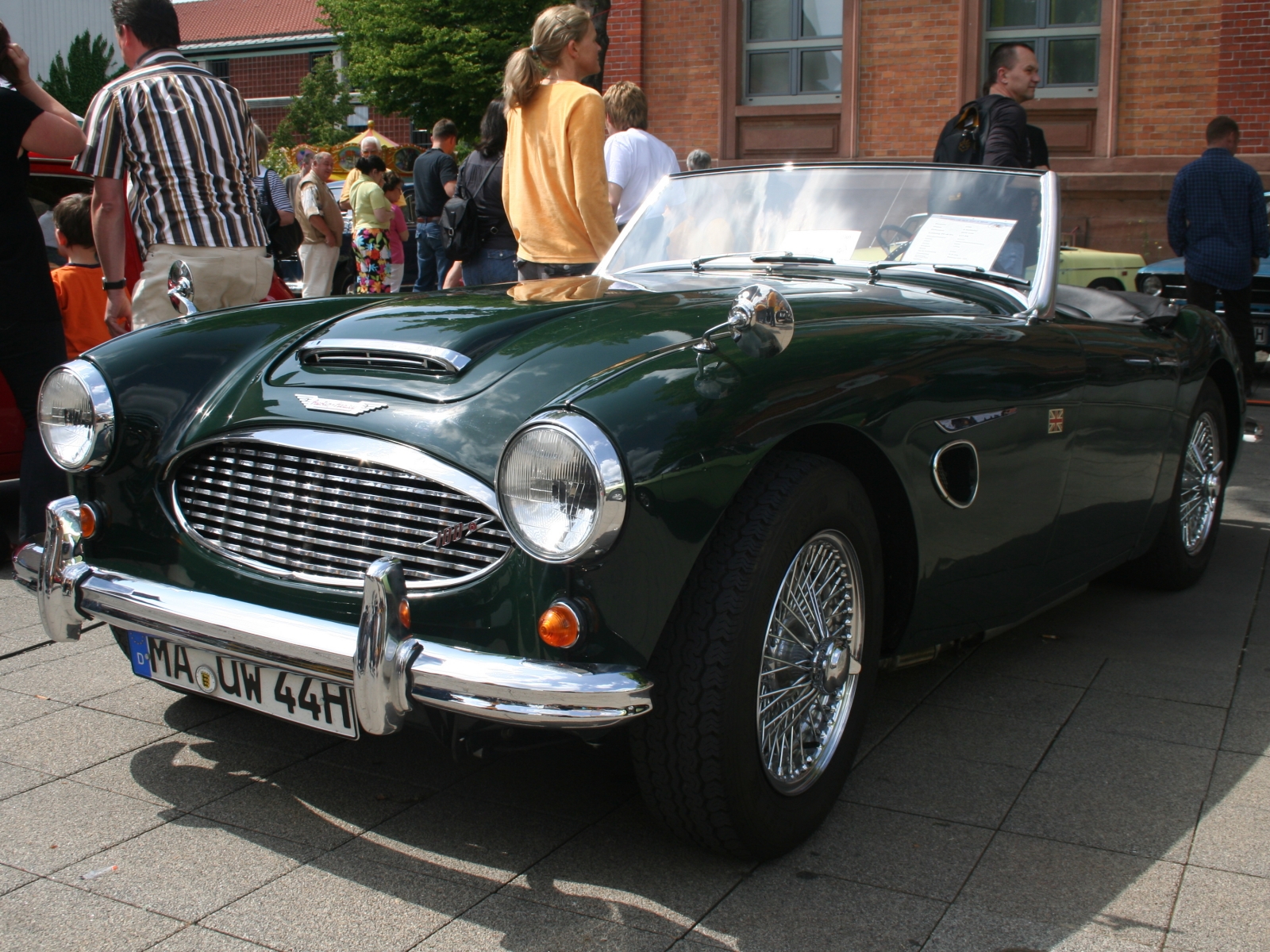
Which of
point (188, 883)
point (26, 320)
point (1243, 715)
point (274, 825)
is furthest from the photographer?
point (26, 320)

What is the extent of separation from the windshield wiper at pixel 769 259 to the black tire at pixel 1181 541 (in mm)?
1537

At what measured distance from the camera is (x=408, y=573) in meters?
2.32

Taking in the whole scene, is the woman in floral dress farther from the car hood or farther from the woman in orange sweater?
the car hood

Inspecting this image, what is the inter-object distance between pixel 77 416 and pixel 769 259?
1.99 metres

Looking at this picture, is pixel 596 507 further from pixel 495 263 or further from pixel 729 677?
pixel 495 263

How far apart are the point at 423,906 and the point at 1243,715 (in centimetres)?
233

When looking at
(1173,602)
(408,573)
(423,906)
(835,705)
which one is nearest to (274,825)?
(423,906)

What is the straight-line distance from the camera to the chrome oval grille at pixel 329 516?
2.29m

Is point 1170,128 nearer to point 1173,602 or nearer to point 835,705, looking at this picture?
point 1173,602

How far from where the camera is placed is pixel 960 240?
12.3ft

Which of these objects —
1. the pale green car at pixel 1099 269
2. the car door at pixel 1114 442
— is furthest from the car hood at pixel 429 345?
the pale green car at pixel 1099 269

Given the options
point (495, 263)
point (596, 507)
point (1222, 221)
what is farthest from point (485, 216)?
point (1222, 221)

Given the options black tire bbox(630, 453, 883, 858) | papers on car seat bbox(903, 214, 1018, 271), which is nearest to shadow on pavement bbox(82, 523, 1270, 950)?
black tire bbox(630, 453, 883, 858)

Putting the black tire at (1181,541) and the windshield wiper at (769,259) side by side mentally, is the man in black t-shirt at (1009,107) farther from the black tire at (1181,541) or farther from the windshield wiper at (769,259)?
the windshield wiper at (769,259)
